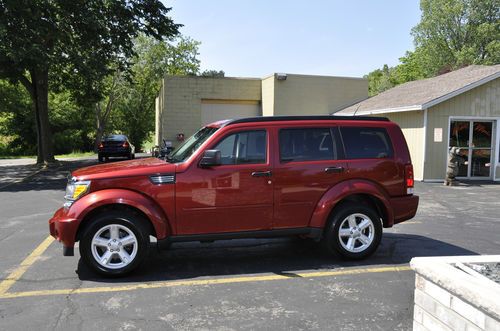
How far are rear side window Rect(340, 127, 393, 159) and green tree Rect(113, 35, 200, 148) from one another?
4437 centimetres

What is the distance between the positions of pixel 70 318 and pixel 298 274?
2.56m

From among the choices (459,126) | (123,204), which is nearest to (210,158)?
(123,204)

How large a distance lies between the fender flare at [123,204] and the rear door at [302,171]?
142 centimetres

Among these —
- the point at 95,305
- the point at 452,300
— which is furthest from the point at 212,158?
the point at 452,300

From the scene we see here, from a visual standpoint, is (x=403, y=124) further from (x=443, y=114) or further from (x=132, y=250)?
(x=132, y=250)

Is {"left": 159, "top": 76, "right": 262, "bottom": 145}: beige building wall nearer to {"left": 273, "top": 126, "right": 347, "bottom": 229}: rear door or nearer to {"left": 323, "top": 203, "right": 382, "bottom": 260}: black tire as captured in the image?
{"left": 273, "top": 126, "right": 347, "bottom": 229}: rear door

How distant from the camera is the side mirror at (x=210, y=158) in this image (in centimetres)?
527

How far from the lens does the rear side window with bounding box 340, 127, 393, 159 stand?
5992 mm

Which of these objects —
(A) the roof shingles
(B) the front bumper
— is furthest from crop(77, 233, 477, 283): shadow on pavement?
(A) the roof shingles

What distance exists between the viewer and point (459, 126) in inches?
645

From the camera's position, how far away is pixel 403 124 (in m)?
17.2

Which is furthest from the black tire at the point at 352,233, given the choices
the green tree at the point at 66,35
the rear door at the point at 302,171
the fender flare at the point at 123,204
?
the green tree at the point at 66,35

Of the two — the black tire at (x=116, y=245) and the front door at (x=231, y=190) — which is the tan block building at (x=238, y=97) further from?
the black tire at (x=116, y=245)

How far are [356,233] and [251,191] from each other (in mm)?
1539
